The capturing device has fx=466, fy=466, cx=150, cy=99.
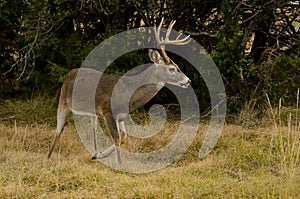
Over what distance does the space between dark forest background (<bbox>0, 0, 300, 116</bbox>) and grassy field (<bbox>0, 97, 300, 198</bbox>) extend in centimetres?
118

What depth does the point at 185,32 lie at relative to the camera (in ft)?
30.3

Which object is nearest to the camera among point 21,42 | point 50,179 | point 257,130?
point 50,179

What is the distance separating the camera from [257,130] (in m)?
8.13

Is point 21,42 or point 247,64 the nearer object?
point 247,64

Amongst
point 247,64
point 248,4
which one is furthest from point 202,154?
point 248,4

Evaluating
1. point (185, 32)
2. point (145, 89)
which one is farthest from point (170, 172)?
point (185, 32)

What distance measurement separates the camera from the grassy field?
5215 millimetres

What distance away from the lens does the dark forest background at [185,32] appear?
29.1 ft

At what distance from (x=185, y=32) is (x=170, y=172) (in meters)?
3.77

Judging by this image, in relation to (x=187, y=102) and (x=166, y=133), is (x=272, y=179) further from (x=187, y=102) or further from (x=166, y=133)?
(x=187, y=102)

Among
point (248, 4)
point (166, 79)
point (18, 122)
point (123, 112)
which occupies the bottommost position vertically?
point (18, 122)

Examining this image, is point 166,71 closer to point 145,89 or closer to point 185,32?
point 145,89

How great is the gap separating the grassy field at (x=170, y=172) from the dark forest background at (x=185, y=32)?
118 centimetres

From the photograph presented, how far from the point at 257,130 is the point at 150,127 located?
1961 millimetres
